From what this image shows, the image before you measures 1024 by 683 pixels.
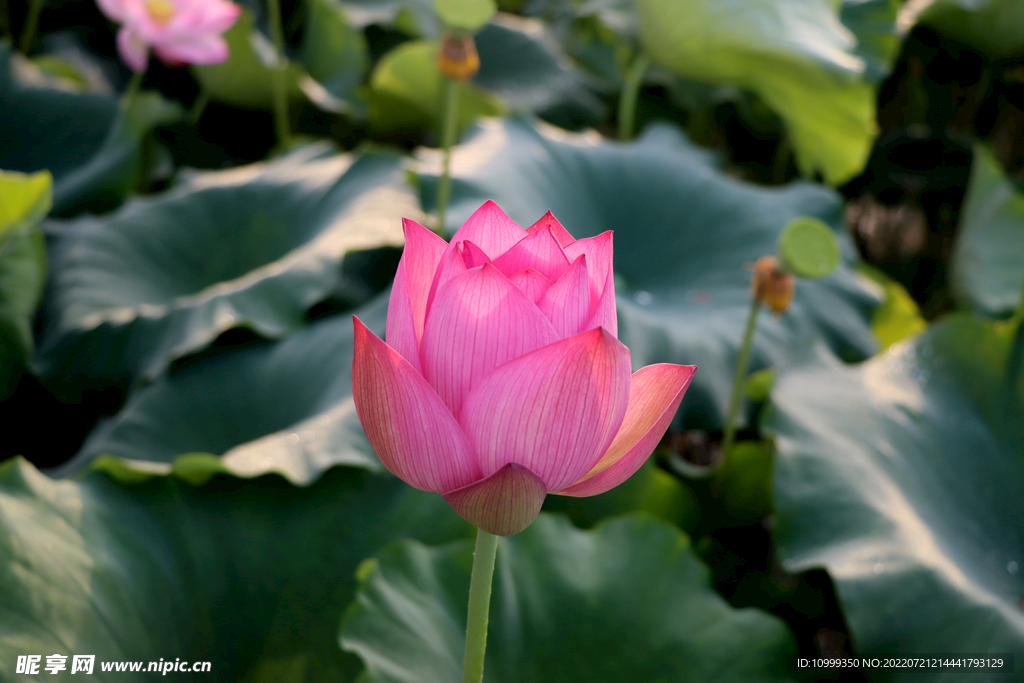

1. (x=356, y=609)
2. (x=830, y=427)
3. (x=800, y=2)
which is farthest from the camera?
(x=800, y=2)

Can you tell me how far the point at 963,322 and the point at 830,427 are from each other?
9.8 inches

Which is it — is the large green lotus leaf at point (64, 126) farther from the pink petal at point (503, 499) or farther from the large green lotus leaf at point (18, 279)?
the pink petal at point (503, 499)

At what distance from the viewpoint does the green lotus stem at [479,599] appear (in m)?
0.32

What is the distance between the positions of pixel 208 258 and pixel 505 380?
85 cm

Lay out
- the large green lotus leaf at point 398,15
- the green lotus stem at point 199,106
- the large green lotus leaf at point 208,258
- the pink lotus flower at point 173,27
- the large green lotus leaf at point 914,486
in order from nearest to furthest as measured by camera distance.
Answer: the large green lotus leaf at point 914,486
the large green lotus leaf at point 208,258
the pink lotus flower at point 173,27
the green lotus stem at point 199,106
the large green lotus leaf at point 398,15

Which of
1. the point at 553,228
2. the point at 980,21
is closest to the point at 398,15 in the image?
the point at 980,21

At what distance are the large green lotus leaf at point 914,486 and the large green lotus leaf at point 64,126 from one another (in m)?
1.02

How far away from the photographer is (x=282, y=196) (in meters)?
1.06

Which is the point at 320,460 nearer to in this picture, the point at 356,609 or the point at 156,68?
the point at 356,609

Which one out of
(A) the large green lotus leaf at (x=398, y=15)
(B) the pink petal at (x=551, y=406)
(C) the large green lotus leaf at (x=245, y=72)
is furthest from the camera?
(A) the large green lotus leaf at (x=398, y=15)

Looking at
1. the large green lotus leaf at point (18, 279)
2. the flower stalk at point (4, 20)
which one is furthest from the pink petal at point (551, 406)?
the flower stalk at point (4, 20)

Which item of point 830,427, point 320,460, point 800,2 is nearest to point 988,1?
point 800,2

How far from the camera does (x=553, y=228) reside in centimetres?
34

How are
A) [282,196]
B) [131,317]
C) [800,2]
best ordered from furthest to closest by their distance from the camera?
[800,2], [282,196], [131,317]
